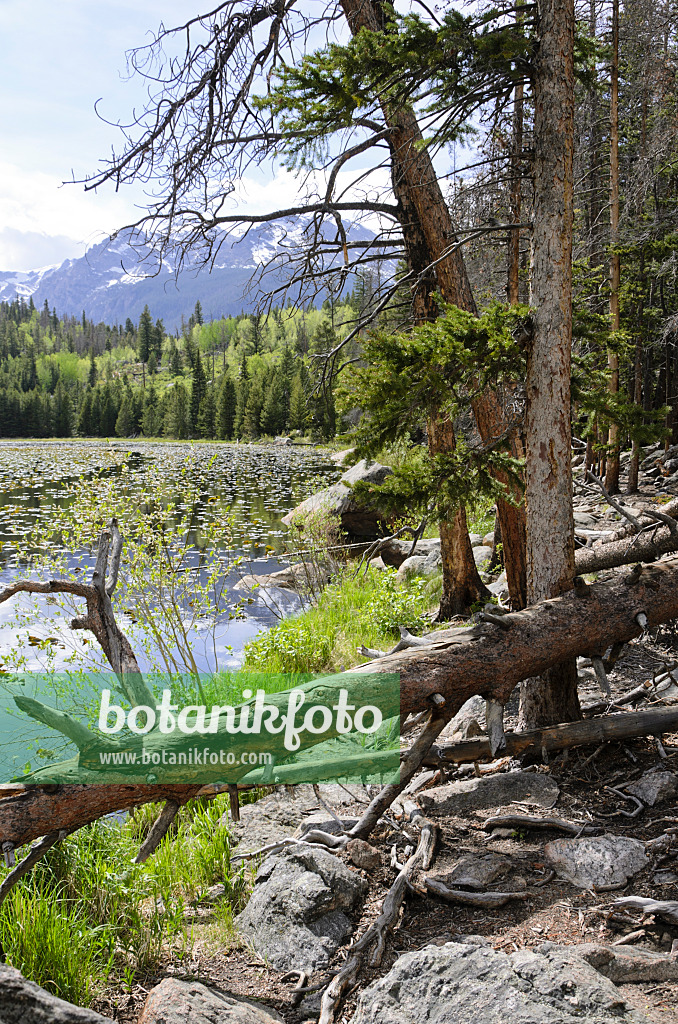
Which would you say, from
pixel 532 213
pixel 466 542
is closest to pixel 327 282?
pixel 532 213

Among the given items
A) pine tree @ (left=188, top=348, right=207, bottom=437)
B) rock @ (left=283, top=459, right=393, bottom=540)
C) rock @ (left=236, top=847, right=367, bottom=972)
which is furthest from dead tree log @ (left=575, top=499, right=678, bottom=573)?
pine tree @ (left=188, top=348, right=207, bottom=437)

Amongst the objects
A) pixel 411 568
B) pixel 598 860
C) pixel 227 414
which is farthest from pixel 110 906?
pixel 227 414

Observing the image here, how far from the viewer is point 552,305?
144 inches

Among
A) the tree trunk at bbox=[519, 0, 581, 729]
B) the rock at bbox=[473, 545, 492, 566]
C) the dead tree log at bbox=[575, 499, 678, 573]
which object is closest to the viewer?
the tree trunk at bbox=[519, 0, 581, 729]

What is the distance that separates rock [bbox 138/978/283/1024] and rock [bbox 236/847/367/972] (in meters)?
0.31

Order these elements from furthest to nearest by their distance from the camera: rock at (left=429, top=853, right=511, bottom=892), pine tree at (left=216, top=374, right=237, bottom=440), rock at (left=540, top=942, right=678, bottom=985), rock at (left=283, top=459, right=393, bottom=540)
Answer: pine tree at (left=216, top=374, right=237, bottom=440), rock at (left=283, top=459, right=393, bottom=540), rock at (left=429, top=853, right=511, bottom=892), rock at (left=540, top=942, right=678, bottom=985)

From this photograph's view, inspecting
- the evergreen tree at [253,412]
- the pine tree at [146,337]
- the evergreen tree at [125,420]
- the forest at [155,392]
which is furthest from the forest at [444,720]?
the pine tree at [146,337]

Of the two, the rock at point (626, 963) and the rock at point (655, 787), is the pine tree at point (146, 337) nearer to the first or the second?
the rock at point (655, 787)

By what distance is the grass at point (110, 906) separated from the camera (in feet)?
9.16

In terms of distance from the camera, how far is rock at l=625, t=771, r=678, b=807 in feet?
11.2

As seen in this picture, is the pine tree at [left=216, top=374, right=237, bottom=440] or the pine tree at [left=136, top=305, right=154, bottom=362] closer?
the pine tree at [left=216, top=374, right=237, bottom=440]

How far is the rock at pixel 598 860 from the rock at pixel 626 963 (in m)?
0.55

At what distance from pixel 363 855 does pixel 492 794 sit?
84 cm

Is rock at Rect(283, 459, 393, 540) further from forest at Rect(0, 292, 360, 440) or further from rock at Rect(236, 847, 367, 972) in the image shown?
forest at Rect(0, 292, 360, 440)
